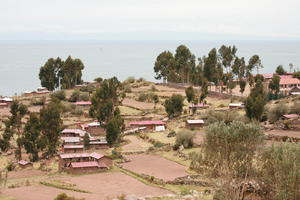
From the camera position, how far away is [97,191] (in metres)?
31.0

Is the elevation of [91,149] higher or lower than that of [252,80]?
lower

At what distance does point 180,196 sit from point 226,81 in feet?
181

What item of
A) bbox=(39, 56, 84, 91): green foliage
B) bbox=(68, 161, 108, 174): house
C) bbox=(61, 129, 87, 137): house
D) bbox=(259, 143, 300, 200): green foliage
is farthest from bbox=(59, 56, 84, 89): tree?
bbox=(259, 143, 300, 200): green foliage

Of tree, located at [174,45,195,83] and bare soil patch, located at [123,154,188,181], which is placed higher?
tree, located at [174,45,195,83]

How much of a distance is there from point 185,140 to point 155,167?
656cm

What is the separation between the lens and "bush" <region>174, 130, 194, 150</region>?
44.5 m

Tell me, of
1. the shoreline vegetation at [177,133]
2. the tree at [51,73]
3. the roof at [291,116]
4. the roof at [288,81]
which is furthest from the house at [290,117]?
the tree at [51,73]

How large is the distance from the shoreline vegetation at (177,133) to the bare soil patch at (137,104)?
0.17 meters

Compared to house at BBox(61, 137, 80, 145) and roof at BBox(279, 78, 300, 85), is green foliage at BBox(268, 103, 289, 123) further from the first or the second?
roof at BBox(279, 78, 300, 85)

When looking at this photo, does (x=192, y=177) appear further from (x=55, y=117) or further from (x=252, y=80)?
(x=252, y=80)

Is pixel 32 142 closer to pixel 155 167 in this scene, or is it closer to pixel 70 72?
pixel 155 167

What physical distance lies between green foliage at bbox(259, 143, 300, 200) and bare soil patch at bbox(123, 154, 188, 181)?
503 inches

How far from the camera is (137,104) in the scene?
76125mm

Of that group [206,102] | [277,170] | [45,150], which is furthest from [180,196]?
[206,102]
